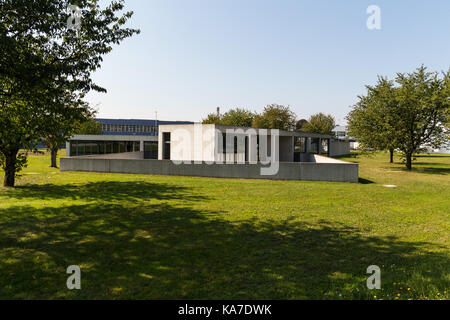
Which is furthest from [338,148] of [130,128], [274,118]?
[130,128]

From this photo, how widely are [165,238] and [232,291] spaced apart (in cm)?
292

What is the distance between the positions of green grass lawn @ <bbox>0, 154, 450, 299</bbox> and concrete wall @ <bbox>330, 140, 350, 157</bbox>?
38030 mm

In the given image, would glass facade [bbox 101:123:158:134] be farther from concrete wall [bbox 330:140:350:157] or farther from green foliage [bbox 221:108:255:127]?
concrete wall [bbox 330:140:350:157]

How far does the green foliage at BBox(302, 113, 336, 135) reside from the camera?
66.2 m

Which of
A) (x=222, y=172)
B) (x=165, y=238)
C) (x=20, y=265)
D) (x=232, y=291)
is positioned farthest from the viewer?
(x=222, y=172)

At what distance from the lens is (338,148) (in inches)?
2042

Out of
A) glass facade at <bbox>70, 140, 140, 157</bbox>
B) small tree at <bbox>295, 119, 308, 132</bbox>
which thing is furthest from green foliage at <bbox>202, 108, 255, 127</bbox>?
glass facade at <bbox>70, 140, 140, 157</bbox>

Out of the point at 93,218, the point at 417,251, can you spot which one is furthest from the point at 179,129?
the point at 417,251

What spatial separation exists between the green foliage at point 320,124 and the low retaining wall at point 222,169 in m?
49.3

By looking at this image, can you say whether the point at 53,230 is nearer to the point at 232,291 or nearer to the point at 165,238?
the point at 165,238

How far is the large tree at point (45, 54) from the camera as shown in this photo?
7171 mm

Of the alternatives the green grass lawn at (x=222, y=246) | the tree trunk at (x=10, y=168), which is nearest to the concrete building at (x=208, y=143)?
the green grass lawn at (x=222, y=246)

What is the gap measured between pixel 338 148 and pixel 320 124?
656 inches

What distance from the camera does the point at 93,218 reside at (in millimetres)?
8438
